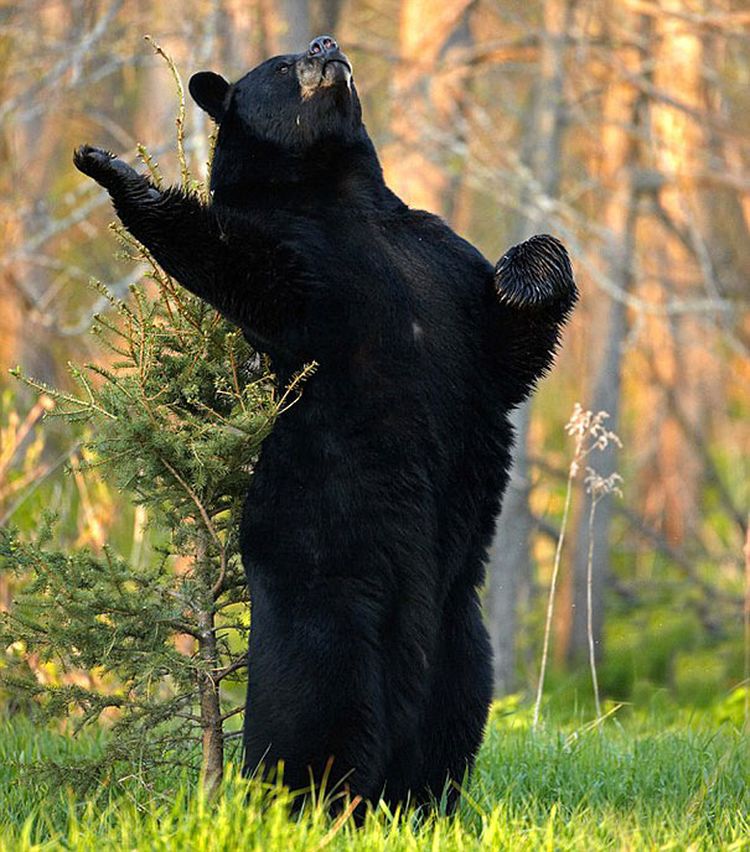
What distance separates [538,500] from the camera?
17.0 meters

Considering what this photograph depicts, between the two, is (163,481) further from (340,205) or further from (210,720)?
(340,205)

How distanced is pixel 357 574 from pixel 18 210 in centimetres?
593

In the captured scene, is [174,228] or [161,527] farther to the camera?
[161,527]

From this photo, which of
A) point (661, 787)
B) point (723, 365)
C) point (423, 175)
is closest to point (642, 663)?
point (423, 175)

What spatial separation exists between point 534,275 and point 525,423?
20.5 feet

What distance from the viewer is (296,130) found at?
4.36 metres

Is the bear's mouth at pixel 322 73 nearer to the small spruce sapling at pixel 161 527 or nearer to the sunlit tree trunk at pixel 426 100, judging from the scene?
the small spruce sapling at pixel 161 527

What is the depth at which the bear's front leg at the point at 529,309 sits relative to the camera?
4.14 metres

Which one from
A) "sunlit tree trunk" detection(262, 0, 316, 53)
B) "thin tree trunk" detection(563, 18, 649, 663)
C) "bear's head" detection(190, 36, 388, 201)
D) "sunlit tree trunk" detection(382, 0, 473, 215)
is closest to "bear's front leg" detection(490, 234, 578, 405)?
"bear's head" detection(190, 36, 388, 201)

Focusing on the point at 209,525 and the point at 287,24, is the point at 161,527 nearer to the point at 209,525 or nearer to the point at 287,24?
the point at 209,525

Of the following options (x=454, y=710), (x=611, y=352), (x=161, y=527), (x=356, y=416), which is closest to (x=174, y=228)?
(x=356, y=416)

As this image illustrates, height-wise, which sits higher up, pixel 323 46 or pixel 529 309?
pixel 323 46

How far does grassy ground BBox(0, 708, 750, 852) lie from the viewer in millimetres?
3270

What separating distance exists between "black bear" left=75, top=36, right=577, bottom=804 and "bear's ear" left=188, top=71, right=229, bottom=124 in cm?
18
